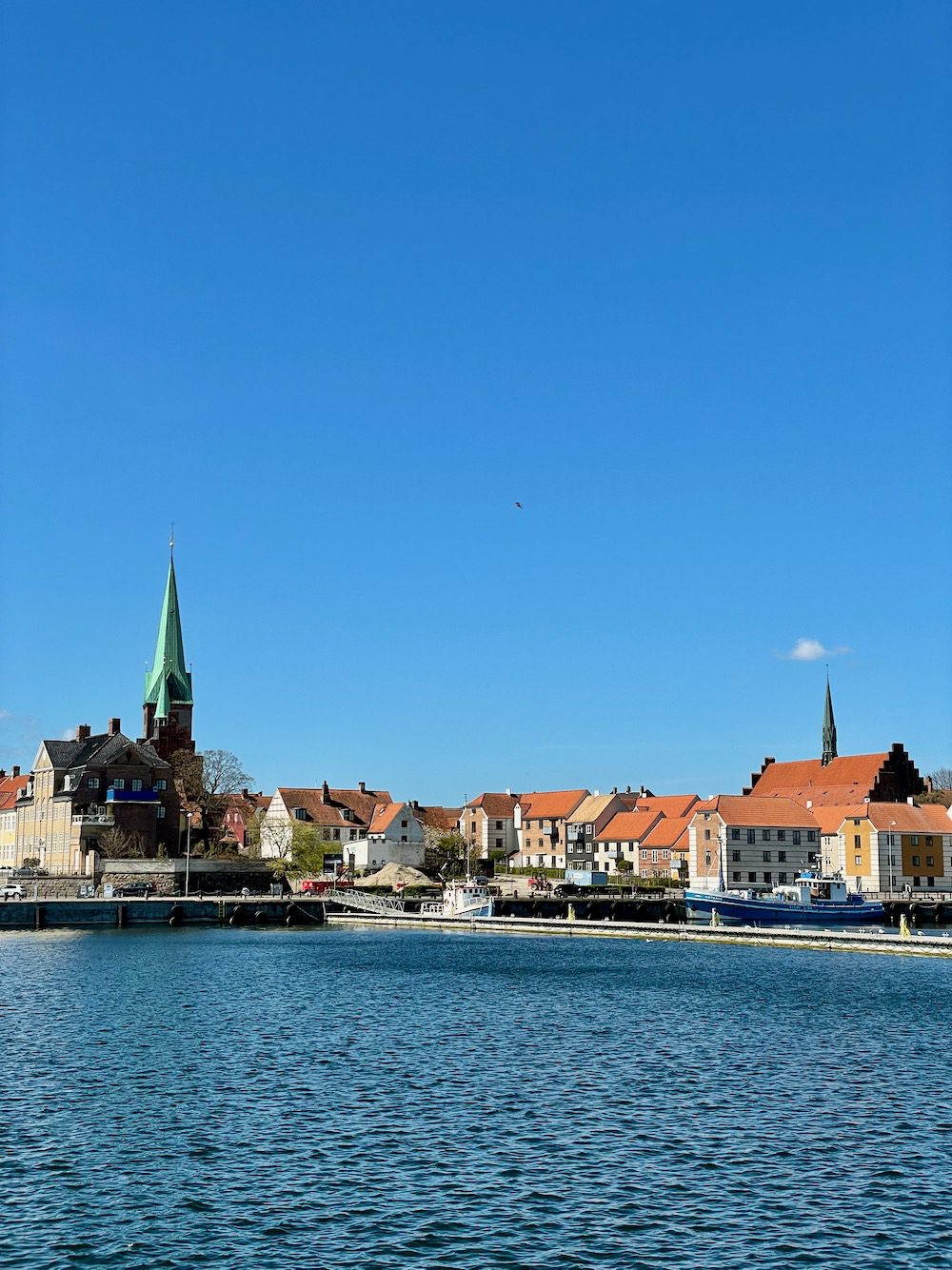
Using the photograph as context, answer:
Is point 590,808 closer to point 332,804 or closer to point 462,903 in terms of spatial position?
point 332,804

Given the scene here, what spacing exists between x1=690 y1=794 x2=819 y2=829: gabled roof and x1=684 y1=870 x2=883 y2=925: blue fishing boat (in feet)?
49.6

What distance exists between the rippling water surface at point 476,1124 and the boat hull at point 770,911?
162ft

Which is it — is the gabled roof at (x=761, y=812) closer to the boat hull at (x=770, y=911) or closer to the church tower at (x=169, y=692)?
the boat hull at (x=770, y=911)

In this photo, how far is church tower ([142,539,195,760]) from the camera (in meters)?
184

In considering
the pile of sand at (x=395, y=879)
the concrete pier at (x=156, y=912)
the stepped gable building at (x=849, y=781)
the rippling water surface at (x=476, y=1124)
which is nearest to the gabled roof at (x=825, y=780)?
the stepped gable building at (x=849, y=781)

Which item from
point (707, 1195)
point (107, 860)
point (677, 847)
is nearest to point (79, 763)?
point (107, 860)

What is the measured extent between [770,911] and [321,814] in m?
76.4

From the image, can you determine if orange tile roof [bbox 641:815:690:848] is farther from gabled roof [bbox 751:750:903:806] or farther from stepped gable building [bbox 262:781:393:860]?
stepped gable building [bbox 262:781:393:860]

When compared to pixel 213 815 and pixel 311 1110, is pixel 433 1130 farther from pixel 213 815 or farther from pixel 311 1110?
pixel 213 815

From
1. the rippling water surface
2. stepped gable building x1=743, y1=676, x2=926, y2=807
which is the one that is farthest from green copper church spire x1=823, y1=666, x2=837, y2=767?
the rippling water surface

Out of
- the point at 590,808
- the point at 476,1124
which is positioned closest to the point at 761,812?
the point at 590,808

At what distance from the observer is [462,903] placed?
120 m

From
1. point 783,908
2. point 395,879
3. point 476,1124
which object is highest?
point 395,879

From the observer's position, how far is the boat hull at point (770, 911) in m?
118
